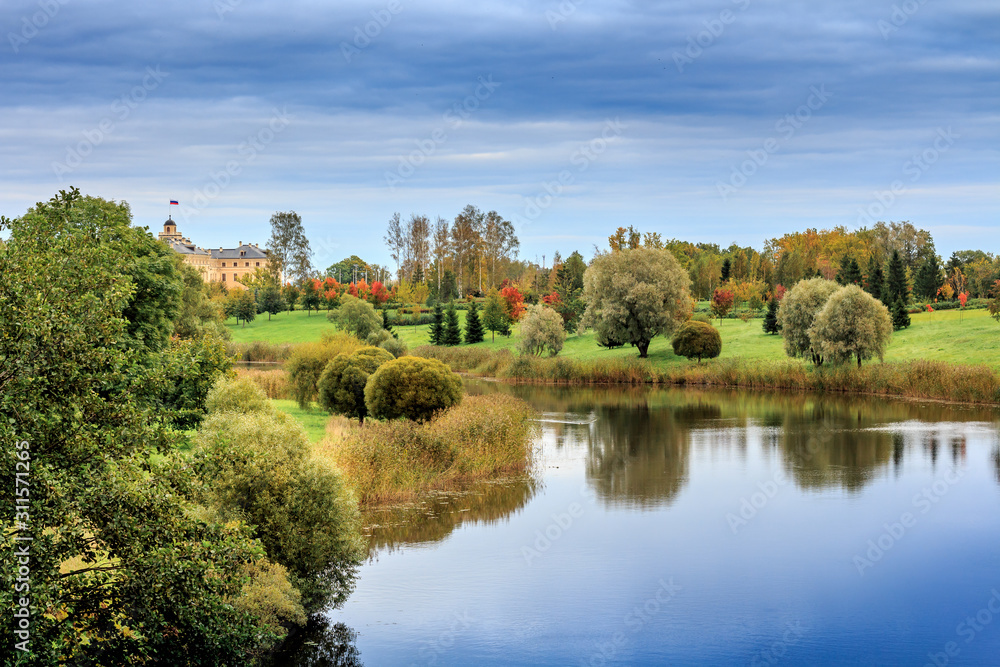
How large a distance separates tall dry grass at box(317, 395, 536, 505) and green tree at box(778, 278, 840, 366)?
26855 millimetres

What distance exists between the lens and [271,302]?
9469 cm

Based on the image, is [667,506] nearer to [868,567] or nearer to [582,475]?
[582,475]

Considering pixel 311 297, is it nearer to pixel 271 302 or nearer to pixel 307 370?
pixel 271 302

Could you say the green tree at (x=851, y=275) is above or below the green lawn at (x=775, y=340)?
above

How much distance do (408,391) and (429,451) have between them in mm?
3156

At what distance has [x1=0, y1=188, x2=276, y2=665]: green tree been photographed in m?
8.34

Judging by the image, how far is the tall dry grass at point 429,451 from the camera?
70.7 ft

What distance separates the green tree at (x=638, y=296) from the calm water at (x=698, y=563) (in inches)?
1022

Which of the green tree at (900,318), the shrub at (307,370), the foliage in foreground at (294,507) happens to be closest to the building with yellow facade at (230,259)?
the green tree at (900,318)

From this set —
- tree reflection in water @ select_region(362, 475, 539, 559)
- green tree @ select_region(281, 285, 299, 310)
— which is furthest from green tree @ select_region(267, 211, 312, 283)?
tree reflection in water @ select_region(362, 475, 539, 559)

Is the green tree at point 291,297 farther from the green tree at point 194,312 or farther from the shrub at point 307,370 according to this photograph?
the shrub at point 307,370

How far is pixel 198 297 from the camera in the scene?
45688mm

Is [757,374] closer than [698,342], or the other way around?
[757,374]

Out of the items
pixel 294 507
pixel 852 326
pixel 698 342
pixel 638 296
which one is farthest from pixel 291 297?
pixel 294 507
